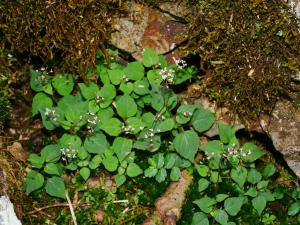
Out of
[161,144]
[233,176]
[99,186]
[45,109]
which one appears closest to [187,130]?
[161,144]

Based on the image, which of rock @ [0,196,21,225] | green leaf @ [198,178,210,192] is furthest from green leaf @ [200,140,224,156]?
rock @ [0,196,21,225]

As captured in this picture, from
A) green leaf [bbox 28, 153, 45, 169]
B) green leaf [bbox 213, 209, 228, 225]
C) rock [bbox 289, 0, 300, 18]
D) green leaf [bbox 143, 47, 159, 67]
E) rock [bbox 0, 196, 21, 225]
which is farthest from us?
green leaf [bbox 143, 47, 159, 67]

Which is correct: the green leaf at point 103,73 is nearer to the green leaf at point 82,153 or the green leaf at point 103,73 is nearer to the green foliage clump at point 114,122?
the green foliage clump at point 114,122

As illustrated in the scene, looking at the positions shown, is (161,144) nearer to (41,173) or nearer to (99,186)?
(99,186)

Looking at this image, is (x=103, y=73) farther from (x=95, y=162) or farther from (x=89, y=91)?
(x=95, y=162)

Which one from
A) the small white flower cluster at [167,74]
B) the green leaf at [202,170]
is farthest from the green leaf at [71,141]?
the green leaf at [202,170]

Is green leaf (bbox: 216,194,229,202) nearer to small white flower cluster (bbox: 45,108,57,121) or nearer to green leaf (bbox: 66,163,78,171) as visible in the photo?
green leaf (bbox: 66,163,78,171)
